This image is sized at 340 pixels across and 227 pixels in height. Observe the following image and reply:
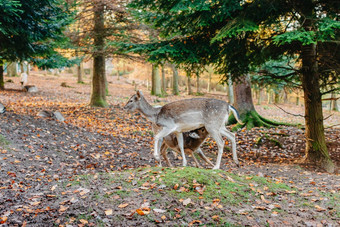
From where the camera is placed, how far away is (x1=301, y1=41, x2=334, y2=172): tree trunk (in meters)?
7.86

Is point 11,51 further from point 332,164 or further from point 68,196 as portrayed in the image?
point 332,164

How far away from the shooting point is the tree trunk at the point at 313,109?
7.86m

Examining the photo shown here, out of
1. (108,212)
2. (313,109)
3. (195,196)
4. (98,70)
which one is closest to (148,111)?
(195,196)

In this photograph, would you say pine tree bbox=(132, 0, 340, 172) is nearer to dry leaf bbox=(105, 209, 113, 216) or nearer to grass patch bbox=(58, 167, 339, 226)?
grass patch bbox=(58, 167, 339, 226)

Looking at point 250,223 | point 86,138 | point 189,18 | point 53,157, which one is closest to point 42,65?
point 86,138

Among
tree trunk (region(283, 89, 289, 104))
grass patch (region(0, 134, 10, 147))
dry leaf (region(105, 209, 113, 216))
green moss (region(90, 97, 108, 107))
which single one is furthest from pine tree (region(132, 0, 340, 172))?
green moss (region(90, 97, 108, 107))

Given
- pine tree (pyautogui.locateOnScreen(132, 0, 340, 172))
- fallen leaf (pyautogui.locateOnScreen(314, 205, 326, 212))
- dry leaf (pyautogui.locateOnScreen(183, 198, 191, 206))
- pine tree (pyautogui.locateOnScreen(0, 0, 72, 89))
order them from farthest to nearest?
pine tree (pyautogui.locateOnScreen(0, 0, 72, 89)), pine tree (pyautogui.locateOnScreen(132, 0, 340, 172)), fallen leaf (pyautogui.locateOnScreen(314, 205, 326, 212)), dry leaf (pyautogui.locateOnScreen(183, 198, 191, 206))

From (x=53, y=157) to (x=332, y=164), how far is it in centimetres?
793

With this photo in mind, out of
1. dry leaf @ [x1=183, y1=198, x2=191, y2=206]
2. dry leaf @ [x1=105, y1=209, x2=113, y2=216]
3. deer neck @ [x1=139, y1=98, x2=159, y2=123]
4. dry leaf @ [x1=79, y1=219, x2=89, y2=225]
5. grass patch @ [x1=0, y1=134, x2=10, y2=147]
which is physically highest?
deer neck @ [x1=139, y1=98, x2=159, y2=123]

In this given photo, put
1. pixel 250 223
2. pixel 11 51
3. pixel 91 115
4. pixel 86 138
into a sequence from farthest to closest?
pixel 91 115 < pixel 11 51 < pixel 86 138 < pixel 250 223

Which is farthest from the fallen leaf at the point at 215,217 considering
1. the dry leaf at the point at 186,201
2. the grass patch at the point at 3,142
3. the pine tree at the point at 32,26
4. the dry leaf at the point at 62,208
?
the pine tree at the point at 32,26

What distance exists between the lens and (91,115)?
1355 cm

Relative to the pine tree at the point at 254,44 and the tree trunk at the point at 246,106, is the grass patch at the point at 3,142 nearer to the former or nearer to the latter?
the pine tree at the point at 254,44

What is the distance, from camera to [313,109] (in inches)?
314
